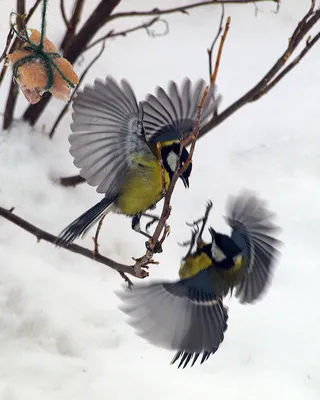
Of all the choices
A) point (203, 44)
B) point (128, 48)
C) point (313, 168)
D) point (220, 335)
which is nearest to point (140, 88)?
point (128, 48)

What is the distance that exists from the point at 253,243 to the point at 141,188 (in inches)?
16.8

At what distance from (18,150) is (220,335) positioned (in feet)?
3.89

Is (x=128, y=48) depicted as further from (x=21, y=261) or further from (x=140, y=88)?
(x=21, y=261)

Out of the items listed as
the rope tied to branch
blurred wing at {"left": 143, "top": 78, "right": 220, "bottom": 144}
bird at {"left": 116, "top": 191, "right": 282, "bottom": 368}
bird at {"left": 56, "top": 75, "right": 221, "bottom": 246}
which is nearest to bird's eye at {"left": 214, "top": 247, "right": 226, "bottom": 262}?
bird at {"left": 116, "top": 191, "right": 282, "bottom": 368}

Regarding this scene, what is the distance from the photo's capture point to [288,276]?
88.0 inches

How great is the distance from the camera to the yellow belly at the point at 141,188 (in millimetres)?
1481

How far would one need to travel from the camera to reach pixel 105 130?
134 centimetres

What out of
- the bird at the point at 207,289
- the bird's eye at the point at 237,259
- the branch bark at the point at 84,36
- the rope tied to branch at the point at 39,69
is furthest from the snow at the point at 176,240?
the rope tied to branch at the point at 39,69

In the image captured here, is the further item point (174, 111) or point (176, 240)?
point (176, 240)

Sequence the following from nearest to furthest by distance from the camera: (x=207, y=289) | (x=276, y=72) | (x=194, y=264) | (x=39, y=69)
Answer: (x=39, y=69) → (x=207, y=289) → (x=194, y=264) → (x=276, y=72)

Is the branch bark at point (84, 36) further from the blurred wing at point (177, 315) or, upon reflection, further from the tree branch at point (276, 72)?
the blurred wing at point (177, 315)

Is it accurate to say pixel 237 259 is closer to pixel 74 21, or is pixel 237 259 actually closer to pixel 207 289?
pixel 207 289

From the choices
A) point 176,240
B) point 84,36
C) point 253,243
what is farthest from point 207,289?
point 84,36

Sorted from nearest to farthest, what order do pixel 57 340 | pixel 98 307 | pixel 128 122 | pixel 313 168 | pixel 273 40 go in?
1. pixel 128 122
2. pixel 57 340
3. pixel 98 307
4. pixel 313 168
5. pixel 273 40
